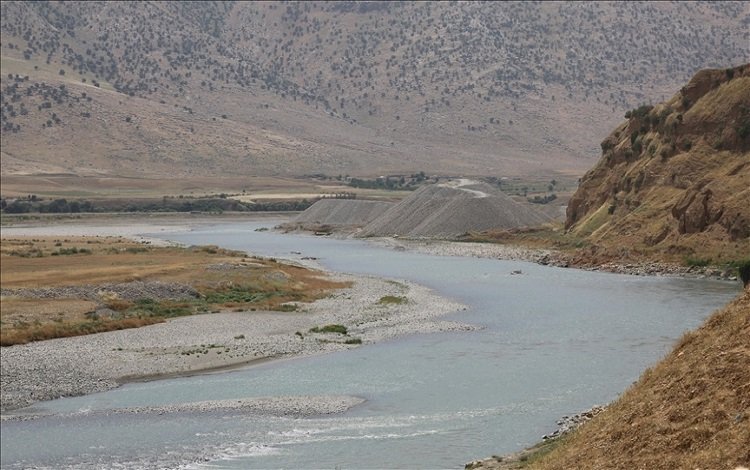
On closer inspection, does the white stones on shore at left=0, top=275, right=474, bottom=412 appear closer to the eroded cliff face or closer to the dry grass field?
the dry grass field

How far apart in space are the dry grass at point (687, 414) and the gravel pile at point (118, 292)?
5228 cm

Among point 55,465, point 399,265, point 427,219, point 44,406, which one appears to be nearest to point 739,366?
point 55,465

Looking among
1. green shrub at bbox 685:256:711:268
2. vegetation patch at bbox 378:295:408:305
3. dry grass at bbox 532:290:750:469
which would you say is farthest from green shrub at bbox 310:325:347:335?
green shrub at bbox 685:256:711:268

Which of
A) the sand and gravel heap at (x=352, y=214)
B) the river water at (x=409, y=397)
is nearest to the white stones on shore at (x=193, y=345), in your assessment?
the river water at (x=409, y=397)

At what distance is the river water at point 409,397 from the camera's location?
34375 mm

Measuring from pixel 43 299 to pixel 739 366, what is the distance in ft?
186

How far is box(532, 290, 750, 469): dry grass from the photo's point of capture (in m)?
18.6

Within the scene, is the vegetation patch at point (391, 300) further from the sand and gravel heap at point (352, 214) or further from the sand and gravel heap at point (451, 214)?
the sand and gravel heap at point (352, 214)

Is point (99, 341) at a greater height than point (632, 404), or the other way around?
point (632, 404)

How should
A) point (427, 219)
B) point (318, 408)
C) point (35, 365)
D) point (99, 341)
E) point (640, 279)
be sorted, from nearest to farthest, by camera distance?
point (318, 408) → point (35, 365) → point (99, 341) → point (640, 279) → point (427, 219)

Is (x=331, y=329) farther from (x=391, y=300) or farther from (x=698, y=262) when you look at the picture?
(x=698, y=262)

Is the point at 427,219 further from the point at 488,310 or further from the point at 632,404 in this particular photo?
the point at 632,404

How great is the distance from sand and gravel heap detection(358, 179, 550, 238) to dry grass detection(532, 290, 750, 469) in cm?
13020

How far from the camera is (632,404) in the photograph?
886 inches
